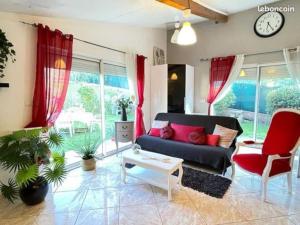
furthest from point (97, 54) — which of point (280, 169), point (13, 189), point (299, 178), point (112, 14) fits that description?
point (299, 178)

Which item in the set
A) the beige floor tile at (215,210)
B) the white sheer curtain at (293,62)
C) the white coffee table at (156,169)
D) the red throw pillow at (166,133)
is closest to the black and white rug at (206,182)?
the beige floor tile at (215,210)

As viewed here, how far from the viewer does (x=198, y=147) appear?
9.54 feet

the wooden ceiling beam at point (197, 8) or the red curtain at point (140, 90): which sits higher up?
the wooden ceiling beam at point (197, 8)

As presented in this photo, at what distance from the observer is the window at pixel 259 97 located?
11.5 ft

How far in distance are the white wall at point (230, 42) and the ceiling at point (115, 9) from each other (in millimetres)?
314

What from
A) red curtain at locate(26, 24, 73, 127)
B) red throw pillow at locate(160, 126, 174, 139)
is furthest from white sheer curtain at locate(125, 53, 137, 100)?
red curtain at locate(26, 24, 73, 127)

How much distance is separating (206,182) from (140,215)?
1.08 meters

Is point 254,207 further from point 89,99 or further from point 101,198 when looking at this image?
point 89,99

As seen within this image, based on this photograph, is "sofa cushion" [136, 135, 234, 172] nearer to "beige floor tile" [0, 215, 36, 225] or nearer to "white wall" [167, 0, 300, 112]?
"white wall" [167, 0, 300, 112]

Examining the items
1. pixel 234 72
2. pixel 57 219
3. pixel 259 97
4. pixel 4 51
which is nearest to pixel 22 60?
pixel 4 51

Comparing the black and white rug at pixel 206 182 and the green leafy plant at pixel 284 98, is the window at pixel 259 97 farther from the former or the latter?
the black and white rug at pixel 206 182

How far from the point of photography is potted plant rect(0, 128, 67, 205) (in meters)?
1.87

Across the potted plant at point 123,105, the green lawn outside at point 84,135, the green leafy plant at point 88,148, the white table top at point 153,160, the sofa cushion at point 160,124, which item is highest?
the potted plant at point 123,105

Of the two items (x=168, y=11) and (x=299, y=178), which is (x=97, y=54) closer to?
(x=168, y=11)
